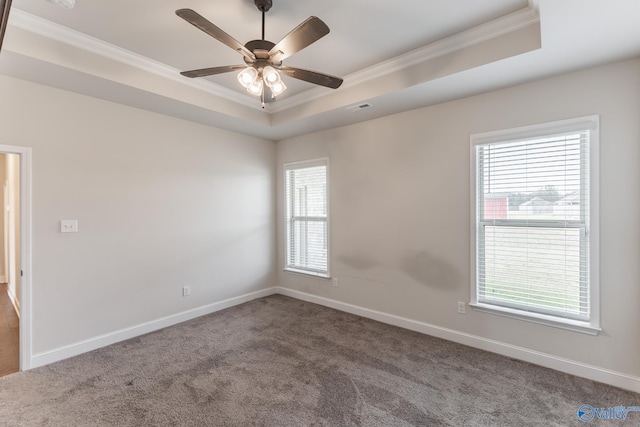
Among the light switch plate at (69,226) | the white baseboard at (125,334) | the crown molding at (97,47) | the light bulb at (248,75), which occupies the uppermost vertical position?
the crown molding at (97,47)

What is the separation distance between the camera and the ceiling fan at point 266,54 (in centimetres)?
168

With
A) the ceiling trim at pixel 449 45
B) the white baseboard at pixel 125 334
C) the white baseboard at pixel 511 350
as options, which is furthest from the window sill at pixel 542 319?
the white baseboard at pixel 125 334

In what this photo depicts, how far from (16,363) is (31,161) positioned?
75.6 inches

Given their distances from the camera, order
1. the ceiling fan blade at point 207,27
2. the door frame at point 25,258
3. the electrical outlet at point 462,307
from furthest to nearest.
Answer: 1. the electrical outlet at point 462,307
2. the door frame at point 25,258
3. the ceiling fan blade at point 207,27

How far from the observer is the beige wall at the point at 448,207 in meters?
2.37

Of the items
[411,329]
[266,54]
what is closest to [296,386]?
[411,329]

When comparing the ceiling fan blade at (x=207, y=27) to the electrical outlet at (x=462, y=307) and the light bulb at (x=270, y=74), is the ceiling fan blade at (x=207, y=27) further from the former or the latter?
the electrical outlet at (x=462, y=307)

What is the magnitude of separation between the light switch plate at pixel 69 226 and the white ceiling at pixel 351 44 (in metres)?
1.30

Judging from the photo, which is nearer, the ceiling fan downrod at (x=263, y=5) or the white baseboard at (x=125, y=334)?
the ceiling fan downrod at (x=263, y=5)

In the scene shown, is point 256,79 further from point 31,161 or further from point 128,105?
point 31,161

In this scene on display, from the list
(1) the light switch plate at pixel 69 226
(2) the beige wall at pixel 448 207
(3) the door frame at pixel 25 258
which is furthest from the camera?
(1) the light switch plate at pixel 69 226

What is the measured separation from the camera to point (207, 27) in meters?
1.67

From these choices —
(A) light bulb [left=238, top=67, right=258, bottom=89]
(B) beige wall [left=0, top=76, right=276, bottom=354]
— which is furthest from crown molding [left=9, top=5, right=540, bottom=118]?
(A) light bulb [left=238, top=67, right=258, bottom=89]

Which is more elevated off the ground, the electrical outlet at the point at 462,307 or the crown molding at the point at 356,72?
the crown molding at the point at 356,72
